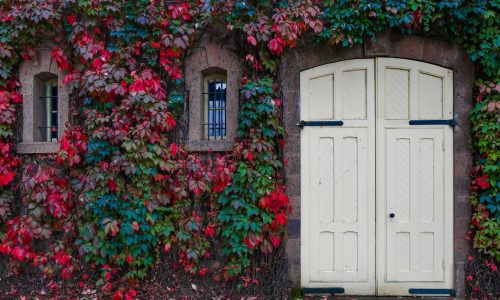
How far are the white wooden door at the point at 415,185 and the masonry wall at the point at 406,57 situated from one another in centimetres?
10

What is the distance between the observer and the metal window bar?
599 cm

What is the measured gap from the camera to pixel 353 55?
5.48 m

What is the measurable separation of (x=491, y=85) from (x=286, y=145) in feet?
8.53

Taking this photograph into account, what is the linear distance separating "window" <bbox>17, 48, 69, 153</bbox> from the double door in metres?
3.27

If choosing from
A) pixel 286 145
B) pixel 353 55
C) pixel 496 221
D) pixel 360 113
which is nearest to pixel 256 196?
pixel 286 145

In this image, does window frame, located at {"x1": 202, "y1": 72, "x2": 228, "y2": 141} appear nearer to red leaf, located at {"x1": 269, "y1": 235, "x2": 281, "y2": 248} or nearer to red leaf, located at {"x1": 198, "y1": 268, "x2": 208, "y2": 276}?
red leaf, located at {"x1": 269, "y1": 235, "x2": 281, "y2": 248}

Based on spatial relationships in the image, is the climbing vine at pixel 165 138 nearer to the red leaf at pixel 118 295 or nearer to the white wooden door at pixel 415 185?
the red leaf at pixel 118 295

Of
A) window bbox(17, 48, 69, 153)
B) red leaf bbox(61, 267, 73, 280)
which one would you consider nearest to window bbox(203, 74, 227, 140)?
window bbox(17, 48, 69, 153)

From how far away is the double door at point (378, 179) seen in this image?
17.7 feet

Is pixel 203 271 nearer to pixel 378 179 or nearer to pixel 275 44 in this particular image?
pixel 378 179

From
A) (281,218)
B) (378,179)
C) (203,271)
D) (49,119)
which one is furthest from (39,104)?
(378,179)

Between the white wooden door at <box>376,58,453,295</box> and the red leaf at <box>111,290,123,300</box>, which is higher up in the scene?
the white wooden door at <box>376,58,453,295</box>

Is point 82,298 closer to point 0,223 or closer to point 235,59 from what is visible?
point 0,223

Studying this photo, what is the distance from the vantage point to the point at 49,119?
238 inches
